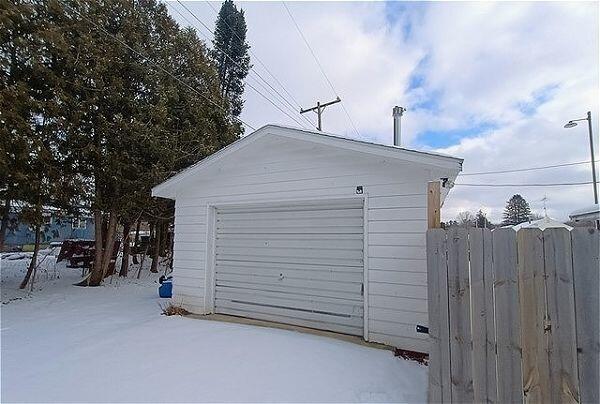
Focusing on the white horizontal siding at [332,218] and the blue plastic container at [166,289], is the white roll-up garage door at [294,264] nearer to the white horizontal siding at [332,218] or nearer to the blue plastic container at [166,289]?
the white horizontal siding at [332,218]

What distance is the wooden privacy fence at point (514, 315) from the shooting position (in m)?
2.32

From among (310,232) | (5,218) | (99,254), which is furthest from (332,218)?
(5,218)

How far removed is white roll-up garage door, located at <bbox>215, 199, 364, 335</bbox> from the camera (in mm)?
5539

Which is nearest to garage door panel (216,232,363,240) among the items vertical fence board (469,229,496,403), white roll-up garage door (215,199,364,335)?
white roll-up garage door (215,199,364,335)

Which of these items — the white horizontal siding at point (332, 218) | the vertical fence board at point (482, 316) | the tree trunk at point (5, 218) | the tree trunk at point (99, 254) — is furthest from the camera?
the tree trunk at point (99, 254)

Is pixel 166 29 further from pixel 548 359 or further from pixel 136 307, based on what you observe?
pixel 548 359

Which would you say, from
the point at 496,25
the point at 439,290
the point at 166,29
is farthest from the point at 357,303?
the point at 166,29

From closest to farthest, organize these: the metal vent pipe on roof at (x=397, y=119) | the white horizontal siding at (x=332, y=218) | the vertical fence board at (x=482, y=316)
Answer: the vertical fence board at (x=482, y=316), the white horizontal siding at (x=332, y=218), the metal vent pipe on roof at (x=397, y=119)

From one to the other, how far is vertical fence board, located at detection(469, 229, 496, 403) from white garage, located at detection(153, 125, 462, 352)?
2.10 metres

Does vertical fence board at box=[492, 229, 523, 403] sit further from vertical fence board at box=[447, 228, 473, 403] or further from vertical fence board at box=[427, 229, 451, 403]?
vertical fence board at box=[427, 229, 451, 403]

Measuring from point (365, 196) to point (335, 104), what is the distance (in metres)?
10.3

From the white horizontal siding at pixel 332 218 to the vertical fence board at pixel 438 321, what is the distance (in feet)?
6.68

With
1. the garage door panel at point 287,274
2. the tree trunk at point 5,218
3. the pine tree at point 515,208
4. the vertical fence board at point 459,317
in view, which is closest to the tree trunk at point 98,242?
the tree trunk at point 5,218

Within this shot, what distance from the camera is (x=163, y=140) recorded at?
9.88 m
